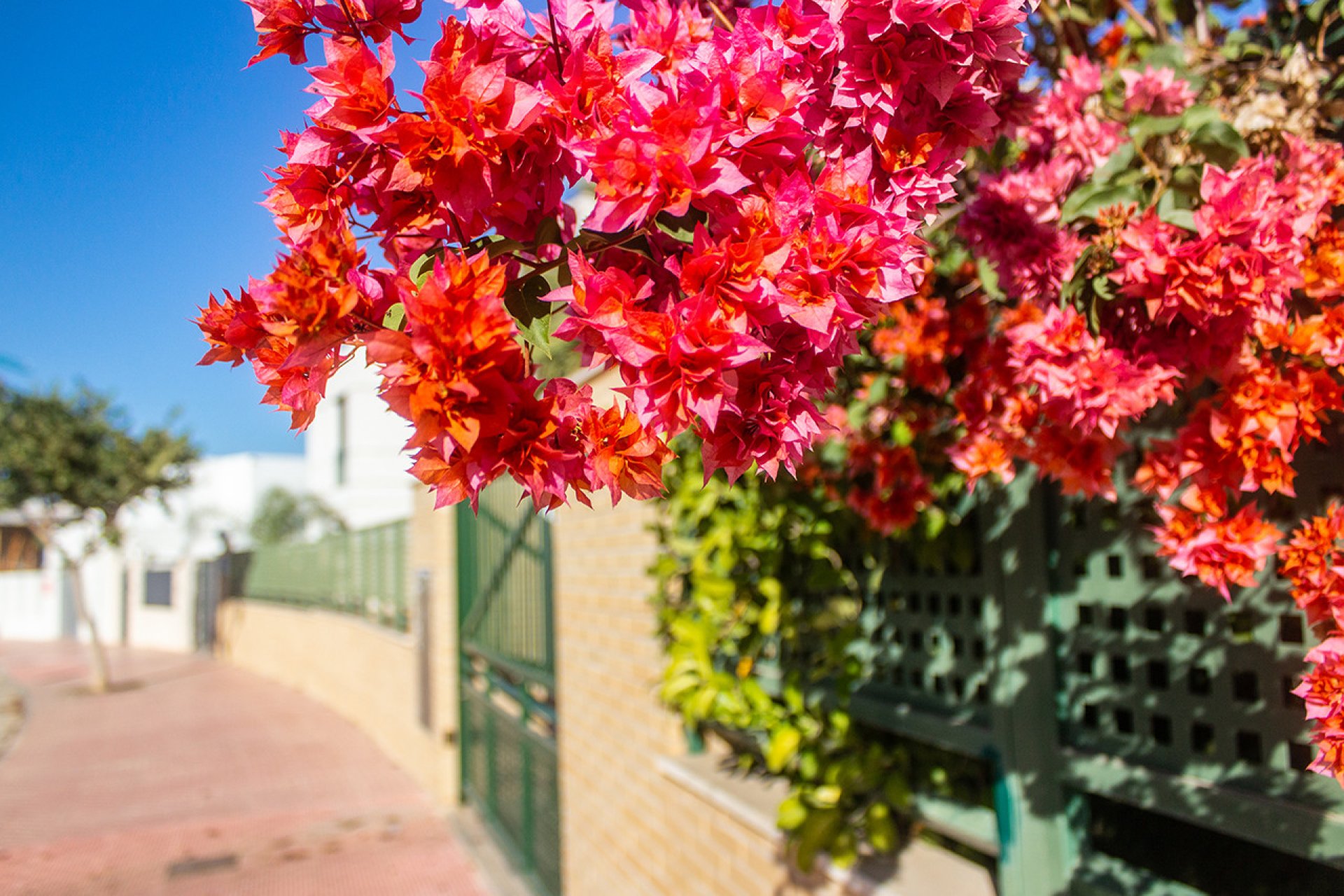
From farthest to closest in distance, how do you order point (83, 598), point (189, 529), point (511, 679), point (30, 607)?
1. point (189, 529)
2. point (30, 607)
3. point (83, 598)
4. point (511, 679)

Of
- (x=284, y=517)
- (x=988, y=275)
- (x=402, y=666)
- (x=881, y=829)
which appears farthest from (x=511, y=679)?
(x=284, y=517)

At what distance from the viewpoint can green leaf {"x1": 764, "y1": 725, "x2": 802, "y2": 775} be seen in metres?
2.81

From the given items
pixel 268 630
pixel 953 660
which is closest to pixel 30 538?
pixel 268 630

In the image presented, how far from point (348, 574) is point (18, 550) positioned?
36.2 meters

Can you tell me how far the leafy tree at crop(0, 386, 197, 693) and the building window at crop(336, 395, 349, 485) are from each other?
430cm

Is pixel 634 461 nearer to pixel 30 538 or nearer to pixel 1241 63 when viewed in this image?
pixel 1241 63

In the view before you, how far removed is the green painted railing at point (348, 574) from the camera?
409 inches

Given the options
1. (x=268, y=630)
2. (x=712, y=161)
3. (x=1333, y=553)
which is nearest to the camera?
(x=712, y=161)

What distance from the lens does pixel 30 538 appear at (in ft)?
133

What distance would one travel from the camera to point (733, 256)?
0.84 m

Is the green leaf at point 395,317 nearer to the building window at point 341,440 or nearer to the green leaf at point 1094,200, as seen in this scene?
the green leaf at point 1094,200

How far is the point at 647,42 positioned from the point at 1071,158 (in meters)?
0.90

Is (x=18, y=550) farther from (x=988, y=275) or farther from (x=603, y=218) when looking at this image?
(x=603, y=218)

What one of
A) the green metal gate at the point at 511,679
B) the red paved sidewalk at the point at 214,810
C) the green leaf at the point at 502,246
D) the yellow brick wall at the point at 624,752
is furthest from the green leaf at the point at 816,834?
the red paved sidewalk at the point at 214,810
